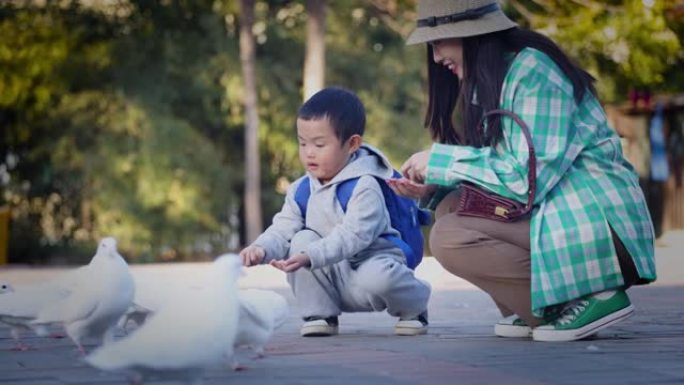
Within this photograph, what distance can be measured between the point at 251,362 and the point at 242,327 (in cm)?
35

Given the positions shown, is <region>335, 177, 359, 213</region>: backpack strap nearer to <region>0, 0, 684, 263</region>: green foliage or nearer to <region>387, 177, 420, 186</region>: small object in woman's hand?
<region>387, 177, 420, 186</region>: small object in woman's hand

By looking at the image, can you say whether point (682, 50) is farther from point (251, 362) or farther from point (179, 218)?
point (251, 362)

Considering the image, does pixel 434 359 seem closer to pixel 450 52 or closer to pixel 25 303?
pixel 450 52

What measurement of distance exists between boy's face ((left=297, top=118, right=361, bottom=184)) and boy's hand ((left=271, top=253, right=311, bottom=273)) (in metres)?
0.49

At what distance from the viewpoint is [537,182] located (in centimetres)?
501

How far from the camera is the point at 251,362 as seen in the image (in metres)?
4.51

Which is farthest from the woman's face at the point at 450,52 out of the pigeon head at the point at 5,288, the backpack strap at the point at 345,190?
the pigeon head at the point at 5,288

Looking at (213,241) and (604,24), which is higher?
(604,24)

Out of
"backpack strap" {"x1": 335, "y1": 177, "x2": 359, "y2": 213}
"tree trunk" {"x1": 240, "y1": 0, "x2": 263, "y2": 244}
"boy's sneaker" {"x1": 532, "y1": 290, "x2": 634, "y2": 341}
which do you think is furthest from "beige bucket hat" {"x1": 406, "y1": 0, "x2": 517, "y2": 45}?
"tree trunk" {"x1": 240, "y1": 0, "x2": 263, "y2": 244}

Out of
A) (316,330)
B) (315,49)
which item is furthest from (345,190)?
(315,49)

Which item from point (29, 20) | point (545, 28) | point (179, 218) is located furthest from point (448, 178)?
point (29, 20)

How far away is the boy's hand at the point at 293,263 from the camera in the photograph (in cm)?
493

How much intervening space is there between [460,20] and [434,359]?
1353 mm

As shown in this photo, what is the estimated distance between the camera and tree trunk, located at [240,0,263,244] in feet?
67.6
